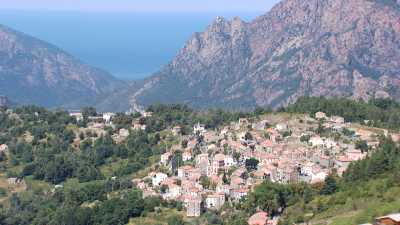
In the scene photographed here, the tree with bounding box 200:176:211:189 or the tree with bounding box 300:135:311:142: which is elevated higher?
the tree with bounding box 300:135:311:142

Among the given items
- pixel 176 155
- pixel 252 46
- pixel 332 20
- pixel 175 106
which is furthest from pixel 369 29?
pixel 176 155

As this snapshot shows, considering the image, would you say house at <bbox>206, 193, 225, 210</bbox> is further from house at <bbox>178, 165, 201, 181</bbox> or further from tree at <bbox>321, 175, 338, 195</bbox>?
tree at <bbox>321, 175, 338, 195</bbox>

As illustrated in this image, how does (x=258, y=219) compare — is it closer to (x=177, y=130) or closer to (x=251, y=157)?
(x=251, y=157)

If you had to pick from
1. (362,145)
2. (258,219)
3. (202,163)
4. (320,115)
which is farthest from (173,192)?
(320,115)

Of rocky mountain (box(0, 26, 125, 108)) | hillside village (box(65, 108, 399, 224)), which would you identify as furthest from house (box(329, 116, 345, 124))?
rocky mountain (box(0, 26, 125, 108))

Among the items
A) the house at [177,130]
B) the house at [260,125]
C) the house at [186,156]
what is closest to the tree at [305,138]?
the house at [260,125]

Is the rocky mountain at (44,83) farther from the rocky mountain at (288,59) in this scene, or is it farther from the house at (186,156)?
the house at (186,156)
